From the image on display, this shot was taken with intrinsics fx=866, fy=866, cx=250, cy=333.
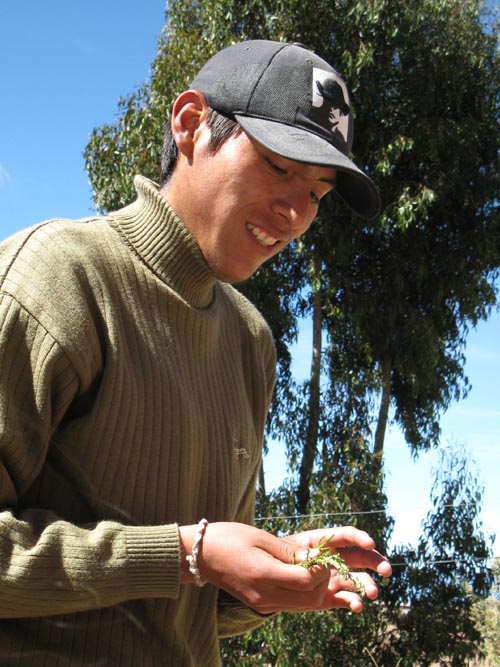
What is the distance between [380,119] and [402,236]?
126cm

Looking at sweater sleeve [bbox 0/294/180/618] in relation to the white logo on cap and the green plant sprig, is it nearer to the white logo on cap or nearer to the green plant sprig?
the green plant sprig

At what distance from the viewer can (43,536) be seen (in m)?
0.94

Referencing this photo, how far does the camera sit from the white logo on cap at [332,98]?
1.17 m

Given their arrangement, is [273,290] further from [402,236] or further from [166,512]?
[166,512]

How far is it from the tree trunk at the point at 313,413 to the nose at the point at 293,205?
741cm

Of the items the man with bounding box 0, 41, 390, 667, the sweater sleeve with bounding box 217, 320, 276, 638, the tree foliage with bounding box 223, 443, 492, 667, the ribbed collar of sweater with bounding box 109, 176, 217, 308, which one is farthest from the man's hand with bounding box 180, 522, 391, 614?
the tree foliage with bounding box 223, 443, 492, 667

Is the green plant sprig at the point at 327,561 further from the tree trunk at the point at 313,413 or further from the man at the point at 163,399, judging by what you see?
the tree trunk at the point at 313,413

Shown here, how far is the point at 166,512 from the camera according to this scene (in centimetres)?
111

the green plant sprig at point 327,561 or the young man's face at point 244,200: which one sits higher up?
the young man's face at point 244,200

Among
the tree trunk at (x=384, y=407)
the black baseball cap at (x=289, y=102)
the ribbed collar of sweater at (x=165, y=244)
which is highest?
the tree trunk at (x=384, y=407)

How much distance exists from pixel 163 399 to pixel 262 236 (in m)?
0.26

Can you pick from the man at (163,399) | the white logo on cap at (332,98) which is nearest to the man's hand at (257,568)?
the man at (163,399)

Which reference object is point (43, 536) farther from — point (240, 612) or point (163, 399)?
point (240, 612)

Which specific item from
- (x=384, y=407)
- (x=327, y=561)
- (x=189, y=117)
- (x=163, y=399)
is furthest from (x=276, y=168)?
(x=384, y=407)
